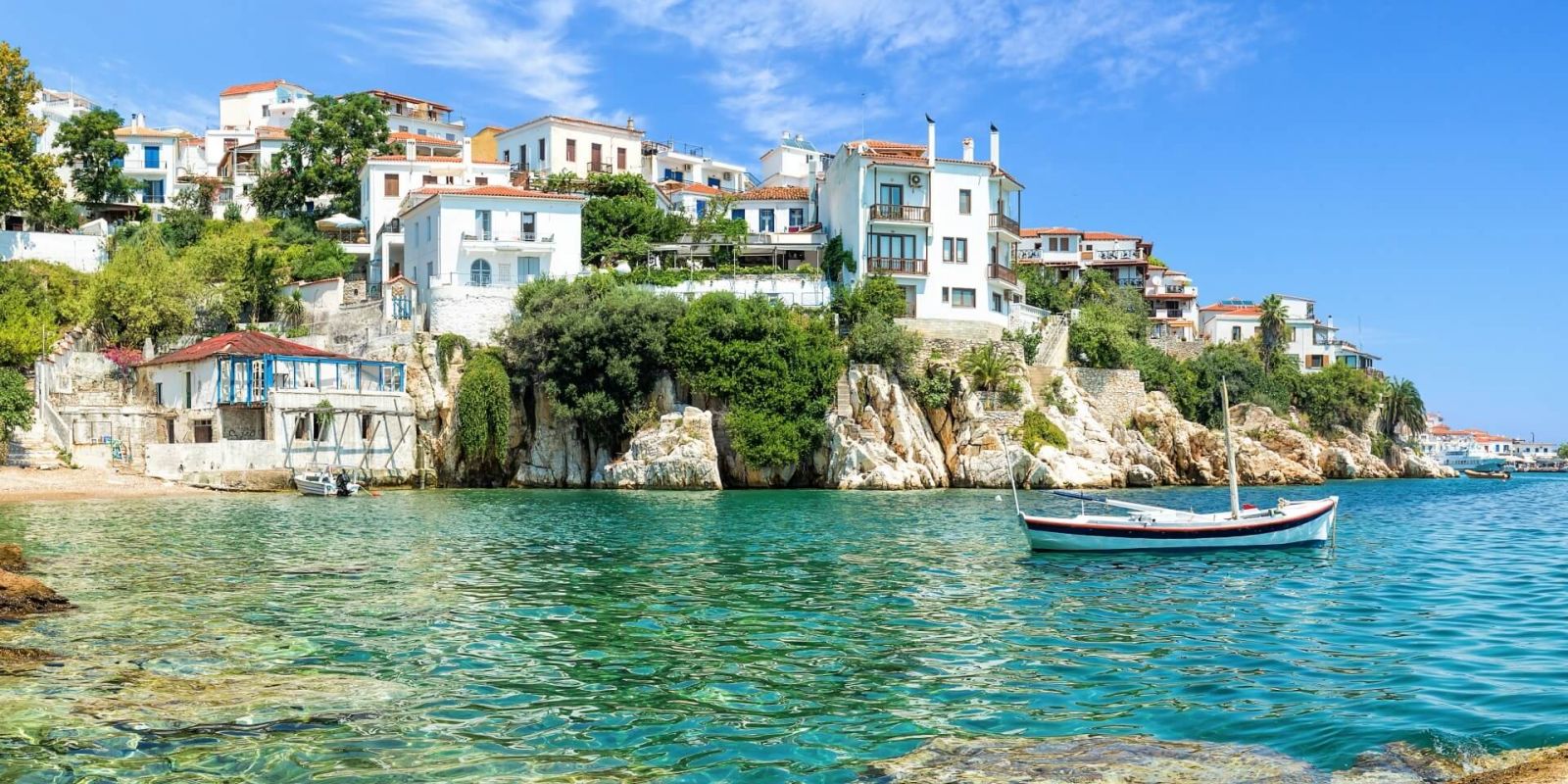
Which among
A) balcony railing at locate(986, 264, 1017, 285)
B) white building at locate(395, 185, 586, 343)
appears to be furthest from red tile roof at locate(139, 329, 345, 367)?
balcony railing at locate(986, 264, 1017, 285)

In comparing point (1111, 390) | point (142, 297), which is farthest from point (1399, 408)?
point (142, 297)

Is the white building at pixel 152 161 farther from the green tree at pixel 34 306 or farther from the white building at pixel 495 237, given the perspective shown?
the white building at pixel 495 237

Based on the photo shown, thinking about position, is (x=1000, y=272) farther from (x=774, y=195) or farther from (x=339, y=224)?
(x=339, y=224)

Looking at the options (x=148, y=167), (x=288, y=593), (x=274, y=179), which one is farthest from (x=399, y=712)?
(x=148, y=167)

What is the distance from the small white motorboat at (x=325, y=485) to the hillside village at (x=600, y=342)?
292cm

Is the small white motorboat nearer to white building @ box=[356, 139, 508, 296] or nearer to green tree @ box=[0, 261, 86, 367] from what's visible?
green tree @ box=[0, 261, 86, 367]

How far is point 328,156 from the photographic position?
3088 inches

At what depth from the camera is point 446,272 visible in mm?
60531

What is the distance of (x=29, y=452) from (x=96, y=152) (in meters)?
37.9

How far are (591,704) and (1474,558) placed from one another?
24.6 m

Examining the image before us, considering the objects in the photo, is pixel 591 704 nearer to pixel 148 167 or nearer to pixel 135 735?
pixel 135 735

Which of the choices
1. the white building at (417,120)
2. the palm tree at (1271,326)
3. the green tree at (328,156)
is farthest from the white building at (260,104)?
the palm tree at (1271,326)

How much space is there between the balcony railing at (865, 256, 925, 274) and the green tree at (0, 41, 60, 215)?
42.8 metres

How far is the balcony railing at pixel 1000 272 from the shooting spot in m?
66.2
